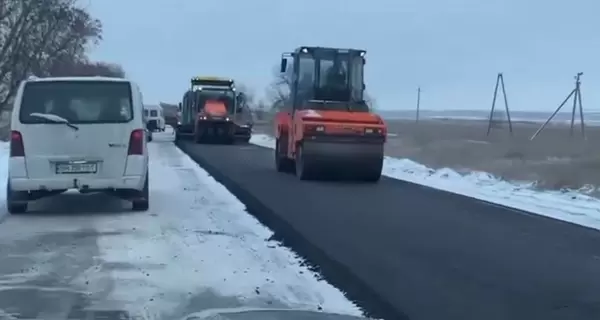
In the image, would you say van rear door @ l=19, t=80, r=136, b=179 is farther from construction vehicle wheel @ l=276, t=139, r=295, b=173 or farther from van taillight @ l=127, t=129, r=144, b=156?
construction vehicle wheel @ l=276, t=139, r=295, b=173

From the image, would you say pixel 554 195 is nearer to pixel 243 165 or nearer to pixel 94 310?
pixel 243 165

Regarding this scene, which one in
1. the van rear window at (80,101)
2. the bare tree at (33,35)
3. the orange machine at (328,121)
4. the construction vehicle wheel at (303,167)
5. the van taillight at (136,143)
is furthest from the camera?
the bare tree at (33,35)

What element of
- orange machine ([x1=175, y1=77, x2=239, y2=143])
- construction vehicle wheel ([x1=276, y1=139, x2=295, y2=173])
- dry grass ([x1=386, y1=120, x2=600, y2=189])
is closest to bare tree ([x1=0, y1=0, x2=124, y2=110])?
orange machine ([x1=175, y1=77, x2=239, y2=143])

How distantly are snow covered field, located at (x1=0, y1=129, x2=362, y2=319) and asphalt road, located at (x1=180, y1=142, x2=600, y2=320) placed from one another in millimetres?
404

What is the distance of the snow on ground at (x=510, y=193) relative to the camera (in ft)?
57.6

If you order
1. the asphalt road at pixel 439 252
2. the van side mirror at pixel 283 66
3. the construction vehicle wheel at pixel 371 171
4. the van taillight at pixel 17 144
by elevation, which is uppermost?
the van side mirror at pixel 283 66

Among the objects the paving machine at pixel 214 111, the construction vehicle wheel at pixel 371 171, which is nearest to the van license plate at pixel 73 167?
the construction vehicle wheel at pixel 371 171

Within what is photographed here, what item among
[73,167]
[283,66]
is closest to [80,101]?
[73,167]

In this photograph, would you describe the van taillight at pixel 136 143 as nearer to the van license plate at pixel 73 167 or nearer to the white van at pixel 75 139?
the white van at pixel 75 139

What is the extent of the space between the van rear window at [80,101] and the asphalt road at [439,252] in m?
2.57

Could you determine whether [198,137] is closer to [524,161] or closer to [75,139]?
[524,161]

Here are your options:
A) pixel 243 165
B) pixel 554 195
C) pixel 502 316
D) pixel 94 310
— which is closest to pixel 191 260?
pixel 94 310

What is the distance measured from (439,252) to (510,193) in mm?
9827

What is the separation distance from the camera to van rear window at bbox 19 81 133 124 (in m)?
Answer: 15.0
